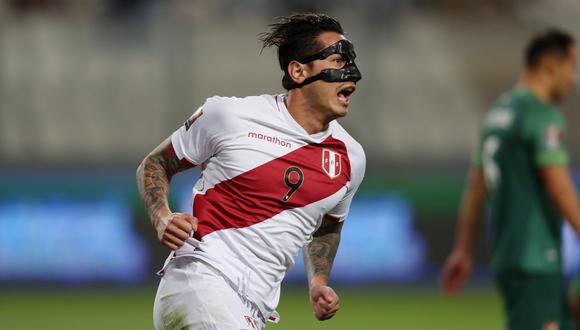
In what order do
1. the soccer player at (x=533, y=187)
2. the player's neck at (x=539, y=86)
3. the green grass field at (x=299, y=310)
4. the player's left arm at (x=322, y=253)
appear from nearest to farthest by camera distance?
the player's left arm at (x=322, y=253), the soccer player at (x=533, y=187), the player's neck at (x=539, y=86), the green grass field at (x=299, y=310)

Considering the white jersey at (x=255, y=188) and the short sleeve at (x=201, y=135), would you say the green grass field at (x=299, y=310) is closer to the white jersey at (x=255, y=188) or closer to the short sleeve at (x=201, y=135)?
the white jersey at (x=255, y=188)

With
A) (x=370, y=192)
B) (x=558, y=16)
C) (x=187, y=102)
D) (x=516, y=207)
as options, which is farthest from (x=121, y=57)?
(x=516, y=207)

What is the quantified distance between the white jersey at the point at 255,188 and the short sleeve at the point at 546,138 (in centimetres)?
172

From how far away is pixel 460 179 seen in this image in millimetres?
14039

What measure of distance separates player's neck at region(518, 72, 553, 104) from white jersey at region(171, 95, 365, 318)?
1910mm

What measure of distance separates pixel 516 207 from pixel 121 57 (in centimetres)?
868

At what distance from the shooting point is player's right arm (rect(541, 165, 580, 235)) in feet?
21.4

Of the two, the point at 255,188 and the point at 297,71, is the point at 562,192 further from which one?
the point at 255,188

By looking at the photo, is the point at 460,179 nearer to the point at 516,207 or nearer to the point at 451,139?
the point at 451,139

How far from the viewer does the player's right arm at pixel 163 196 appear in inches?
189

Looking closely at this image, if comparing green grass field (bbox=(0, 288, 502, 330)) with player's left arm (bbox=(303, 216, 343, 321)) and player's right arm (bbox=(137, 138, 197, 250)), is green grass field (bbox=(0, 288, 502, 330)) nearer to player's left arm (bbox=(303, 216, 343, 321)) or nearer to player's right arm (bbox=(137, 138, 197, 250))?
player's left arm (bbox=(303, 216, 343, 321))

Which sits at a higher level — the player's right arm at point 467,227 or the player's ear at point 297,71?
the player's ear at point 297,71

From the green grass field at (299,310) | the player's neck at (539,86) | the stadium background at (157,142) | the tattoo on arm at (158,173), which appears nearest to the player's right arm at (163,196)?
the tattoo on arm at (158,173)

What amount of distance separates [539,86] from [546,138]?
0.35 meters
